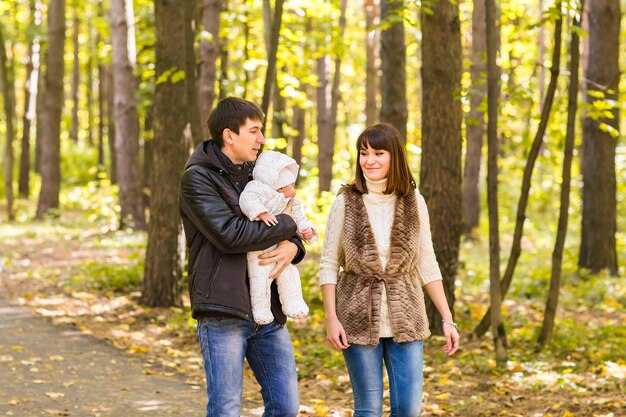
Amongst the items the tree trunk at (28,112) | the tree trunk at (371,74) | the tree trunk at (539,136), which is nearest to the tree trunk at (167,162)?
the tree trunk at (539,136)

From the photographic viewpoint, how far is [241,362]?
160 inches

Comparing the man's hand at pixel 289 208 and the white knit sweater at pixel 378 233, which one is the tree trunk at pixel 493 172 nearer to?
the white knit sweater at pixel 378 233

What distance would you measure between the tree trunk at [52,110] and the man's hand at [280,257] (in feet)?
63.0

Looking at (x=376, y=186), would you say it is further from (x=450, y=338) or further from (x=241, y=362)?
(x=241, y=362)

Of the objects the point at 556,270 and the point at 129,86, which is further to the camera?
the point at 129,86

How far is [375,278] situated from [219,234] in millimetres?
856

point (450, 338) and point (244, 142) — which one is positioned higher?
point (244, 142)

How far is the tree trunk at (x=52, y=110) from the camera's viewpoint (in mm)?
21766

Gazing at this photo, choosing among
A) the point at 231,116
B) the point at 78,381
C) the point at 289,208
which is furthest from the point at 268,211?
the point at 78,381

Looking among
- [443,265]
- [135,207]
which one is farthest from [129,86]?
[443,265]

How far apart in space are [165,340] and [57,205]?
1530 cm

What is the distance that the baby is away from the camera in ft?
13.1

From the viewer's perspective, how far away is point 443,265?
9.05 meters

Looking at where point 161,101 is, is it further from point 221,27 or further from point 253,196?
point 253,196
